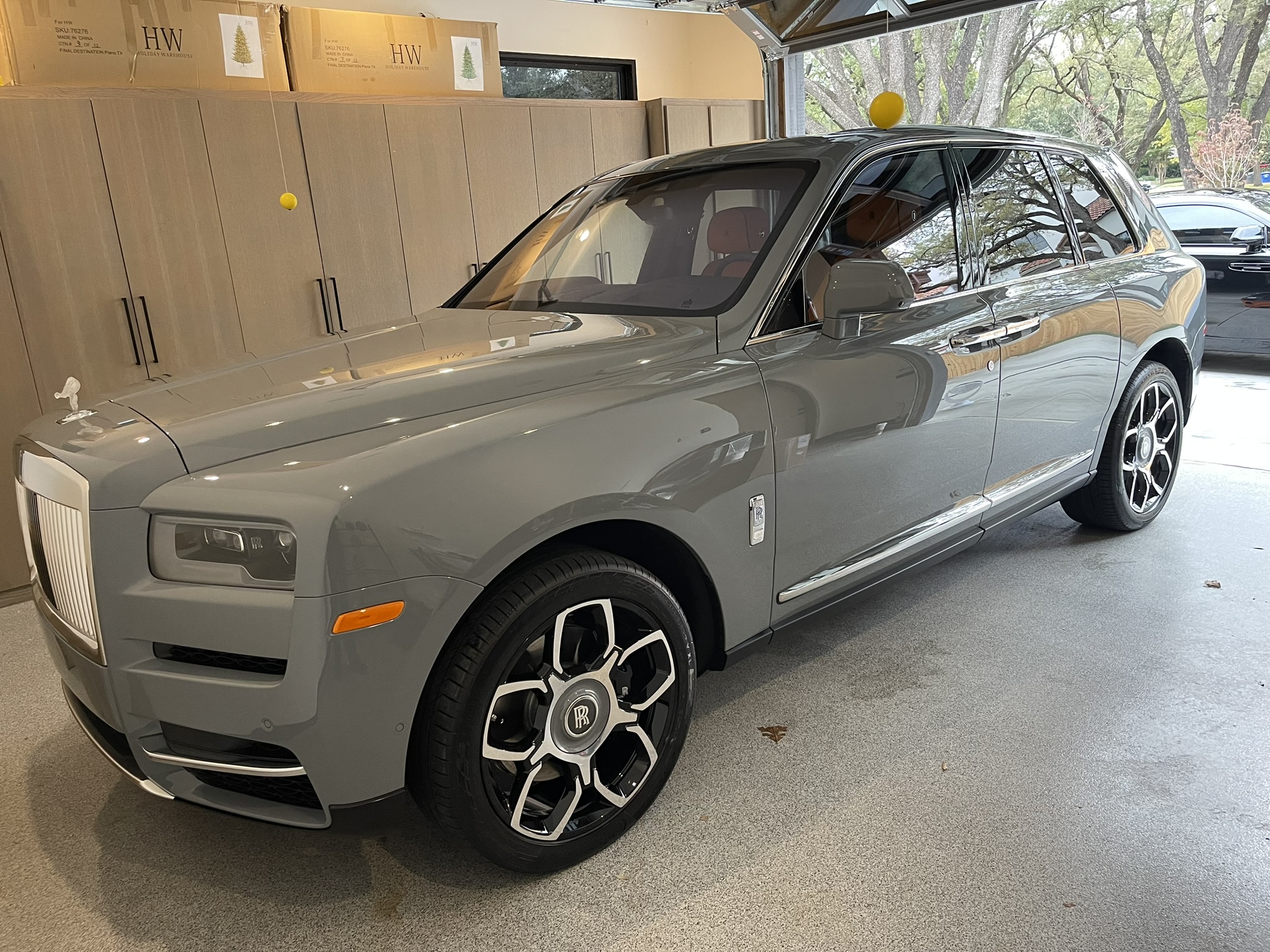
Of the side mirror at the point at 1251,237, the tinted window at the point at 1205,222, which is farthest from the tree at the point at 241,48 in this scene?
the side mirror at the point at 1251,237

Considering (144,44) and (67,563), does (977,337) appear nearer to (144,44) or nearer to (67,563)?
(67,563)

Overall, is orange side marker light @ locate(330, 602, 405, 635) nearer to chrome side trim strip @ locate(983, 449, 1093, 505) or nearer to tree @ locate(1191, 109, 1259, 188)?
Answer: chrome side trim strip @ locate(983, 449, 1093, 505)

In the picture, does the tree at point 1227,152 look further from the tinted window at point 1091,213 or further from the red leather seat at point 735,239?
the red leather seat at point 735,239

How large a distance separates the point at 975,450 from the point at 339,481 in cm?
191

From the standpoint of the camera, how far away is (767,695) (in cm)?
253

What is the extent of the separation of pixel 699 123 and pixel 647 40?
190cm

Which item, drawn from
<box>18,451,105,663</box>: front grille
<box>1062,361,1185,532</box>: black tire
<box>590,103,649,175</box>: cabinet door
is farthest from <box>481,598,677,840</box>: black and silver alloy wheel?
<box>590,103,649,175</box>: cabinet door

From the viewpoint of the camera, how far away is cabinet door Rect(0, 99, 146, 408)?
3.72 m

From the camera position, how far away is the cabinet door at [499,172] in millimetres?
4957

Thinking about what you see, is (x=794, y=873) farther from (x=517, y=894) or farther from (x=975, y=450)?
(x=975, y=450)

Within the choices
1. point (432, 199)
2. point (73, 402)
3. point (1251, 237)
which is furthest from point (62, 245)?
point (1251, 237)

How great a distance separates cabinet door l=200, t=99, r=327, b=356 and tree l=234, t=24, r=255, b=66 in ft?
0.72

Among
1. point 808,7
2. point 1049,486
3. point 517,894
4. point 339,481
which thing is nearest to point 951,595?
point 1049,486

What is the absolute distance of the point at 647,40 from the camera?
712 cm
